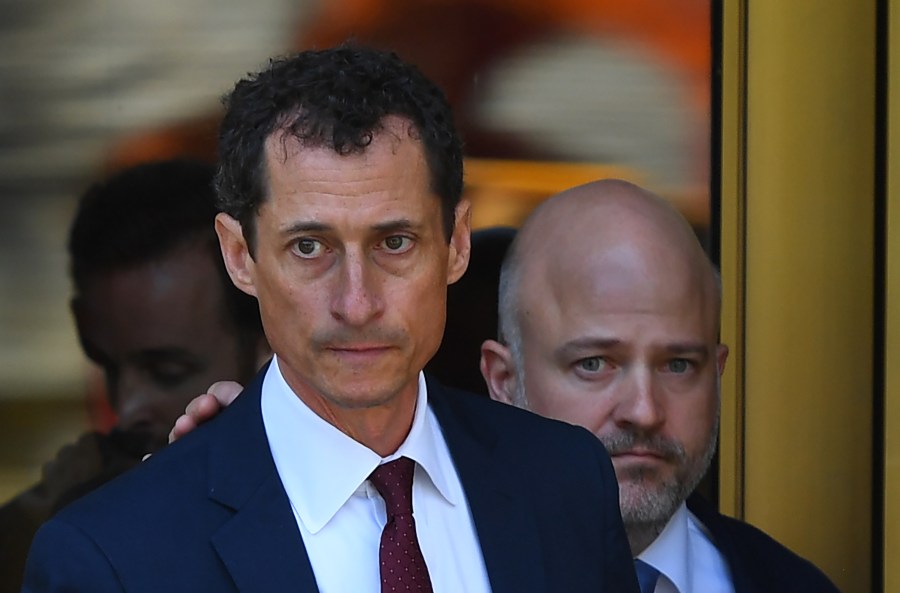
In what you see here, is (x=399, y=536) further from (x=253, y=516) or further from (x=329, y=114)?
(x=329, y=114)

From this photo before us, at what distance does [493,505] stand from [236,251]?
450 mm

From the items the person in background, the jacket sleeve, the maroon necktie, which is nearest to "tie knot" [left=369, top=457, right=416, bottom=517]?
the maroon necktie

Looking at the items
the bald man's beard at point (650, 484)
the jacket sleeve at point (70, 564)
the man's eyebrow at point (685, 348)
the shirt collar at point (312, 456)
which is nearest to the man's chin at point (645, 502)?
the bald man's beard at point (650, 484)

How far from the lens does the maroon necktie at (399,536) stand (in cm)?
174

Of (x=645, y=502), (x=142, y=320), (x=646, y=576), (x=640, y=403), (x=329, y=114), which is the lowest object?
(x=646, y=576)

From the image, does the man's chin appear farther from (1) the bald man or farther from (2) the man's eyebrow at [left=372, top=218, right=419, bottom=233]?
(2) the man's eyebrow at [left=372, top=218, right=419, bottom=233]

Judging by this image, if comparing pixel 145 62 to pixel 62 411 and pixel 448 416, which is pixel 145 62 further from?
pixel 448 416

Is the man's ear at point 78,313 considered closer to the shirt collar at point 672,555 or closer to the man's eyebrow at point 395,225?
the shirt collar at point 672,555

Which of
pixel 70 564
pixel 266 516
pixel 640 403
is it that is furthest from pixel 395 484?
pixel 640 403

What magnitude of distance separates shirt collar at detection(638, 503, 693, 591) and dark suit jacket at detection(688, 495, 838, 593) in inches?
2.7

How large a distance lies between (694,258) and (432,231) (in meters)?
0.94

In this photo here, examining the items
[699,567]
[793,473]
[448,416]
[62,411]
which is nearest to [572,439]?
[448,416]

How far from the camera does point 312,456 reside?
180cm

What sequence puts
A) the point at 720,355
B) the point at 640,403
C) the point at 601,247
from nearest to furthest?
1. the point at 640,403
2. the point at 601,247
3. the point at 720,355
